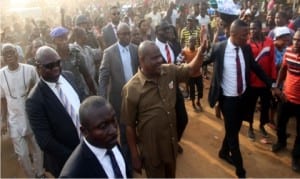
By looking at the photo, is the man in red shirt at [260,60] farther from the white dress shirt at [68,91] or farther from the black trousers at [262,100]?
the white dress shirt at [68,91]

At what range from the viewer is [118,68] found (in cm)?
473

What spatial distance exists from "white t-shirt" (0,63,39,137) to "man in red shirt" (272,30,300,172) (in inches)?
137

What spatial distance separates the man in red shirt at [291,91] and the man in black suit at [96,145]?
11.1ft

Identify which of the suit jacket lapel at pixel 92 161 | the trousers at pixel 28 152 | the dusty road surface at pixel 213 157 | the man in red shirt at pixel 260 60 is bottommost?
the dusty road surface at pixel 213 157

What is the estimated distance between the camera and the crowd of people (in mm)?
2298

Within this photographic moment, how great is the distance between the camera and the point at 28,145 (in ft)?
16.4

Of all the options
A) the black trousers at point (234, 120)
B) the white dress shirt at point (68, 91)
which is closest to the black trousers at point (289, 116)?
the black trousers at point (234, 120)

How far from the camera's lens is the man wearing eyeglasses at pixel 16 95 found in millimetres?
4430

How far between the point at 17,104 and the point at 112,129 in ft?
9.22

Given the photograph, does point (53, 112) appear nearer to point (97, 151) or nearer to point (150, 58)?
point (150, 58)

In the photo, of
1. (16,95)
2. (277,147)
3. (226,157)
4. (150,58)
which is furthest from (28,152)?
(277,147)


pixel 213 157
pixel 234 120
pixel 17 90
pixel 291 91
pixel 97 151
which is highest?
pixel 97 151

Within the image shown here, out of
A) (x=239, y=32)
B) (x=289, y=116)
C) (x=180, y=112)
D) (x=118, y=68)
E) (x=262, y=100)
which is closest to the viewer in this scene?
(x=180, y=112)

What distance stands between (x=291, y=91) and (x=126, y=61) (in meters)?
2.36
